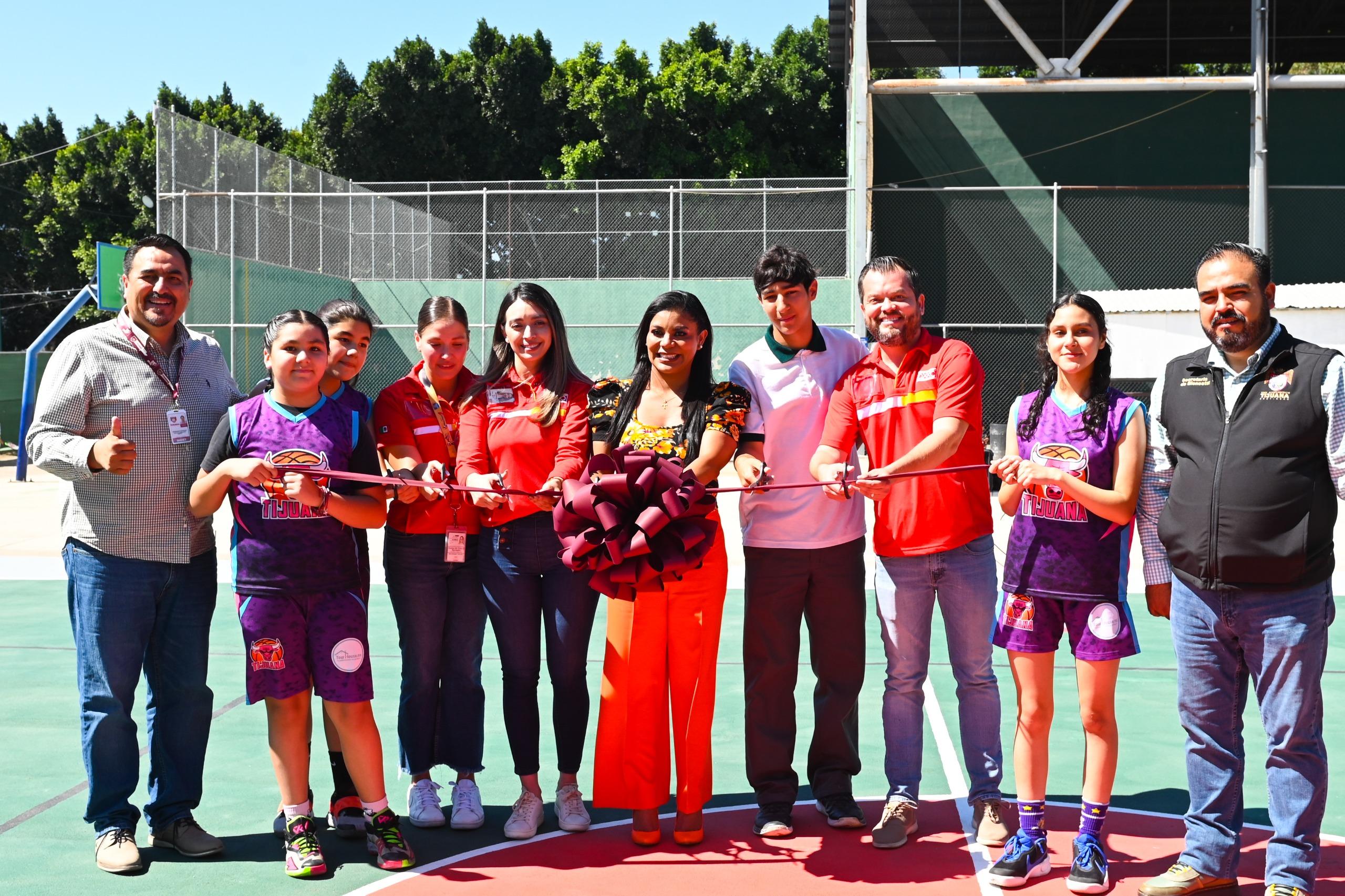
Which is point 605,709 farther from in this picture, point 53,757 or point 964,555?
point 53,757

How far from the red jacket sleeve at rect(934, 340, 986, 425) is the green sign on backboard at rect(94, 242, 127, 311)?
15606 mm

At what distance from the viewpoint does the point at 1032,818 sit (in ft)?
12.5

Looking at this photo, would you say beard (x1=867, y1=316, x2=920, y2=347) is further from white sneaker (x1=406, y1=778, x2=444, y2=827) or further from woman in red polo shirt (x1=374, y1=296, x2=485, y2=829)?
white sneaker (x1=406, y1=778, x2=444, y2=827)

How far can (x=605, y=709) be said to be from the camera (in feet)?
13.6

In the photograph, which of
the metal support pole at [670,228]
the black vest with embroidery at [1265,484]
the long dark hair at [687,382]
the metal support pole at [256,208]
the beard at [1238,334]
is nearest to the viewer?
the black vest with embroidery at [1265,484]

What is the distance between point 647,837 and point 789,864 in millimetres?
497

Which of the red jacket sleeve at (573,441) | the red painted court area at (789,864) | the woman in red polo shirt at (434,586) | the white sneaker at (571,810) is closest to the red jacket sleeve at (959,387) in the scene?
the red jacket sleeve at (573,441)

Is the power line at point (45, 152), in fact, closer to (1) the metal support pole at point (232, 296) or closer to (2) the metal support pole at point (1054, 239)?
A: (1) the metal support pole at point (232, 296)

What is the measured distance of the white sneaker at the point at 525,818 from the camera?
4.16 m

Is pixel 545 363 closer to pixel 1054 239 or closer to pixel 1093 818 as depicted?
pixel 1093 818

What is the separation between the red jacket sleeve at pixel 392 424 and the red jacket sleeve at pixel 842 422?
151 cm

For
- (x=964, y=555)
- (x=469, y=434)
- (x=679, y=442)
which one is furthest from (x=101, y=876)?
(x=964, y=555)

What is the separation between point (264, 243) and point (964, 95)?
40.9 feet

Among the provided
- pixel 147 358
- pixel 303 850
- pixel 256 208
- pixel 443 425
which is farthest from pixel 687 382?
pixel 256 208
